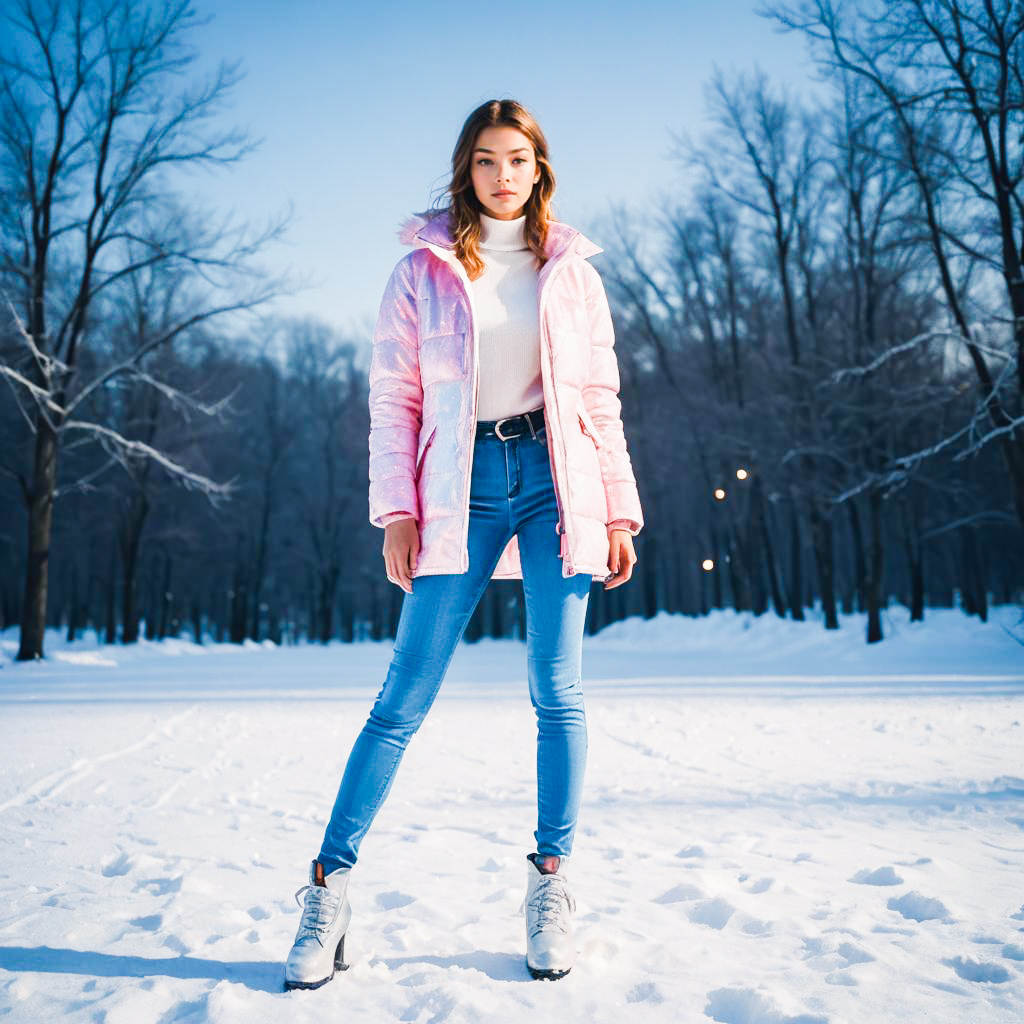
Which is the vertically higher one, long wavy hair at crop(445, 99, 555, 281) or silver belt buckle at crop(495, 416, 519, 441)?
long wavy hair at crop(445, 99, 555, 281)

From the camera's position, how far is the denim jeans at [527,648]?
2234mm

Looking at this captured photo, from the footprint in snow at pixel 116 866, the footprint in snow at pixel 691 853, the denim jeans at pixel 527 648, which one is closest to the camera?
the denim jeans at pixel 527 648

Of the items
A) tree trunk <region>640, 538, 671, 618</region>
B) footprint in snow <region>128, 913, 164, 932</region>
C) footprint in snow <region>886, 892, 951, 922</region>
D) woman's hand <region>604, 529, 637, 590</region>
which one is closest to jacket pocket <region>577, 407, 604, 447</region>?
woman's hand <region>604, 529, 637, 590</region>

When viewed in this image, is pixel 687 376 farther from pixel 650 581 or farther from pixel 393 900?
→ pixel 393 900

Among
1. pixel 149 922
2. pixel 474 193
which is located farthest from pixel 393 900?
pixel 474 193

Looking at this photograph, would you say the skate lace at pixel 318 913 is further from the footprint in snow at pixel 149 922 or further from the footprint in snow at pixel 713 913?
the footprint in snow at pixel 713 913

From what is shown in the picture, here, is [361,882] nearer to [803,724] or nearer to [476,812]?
[476,812]

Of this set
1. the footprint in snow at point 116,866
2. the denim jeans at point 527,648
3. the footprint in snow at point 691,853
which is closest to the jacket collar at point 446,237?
the denim jeans at point 527,648

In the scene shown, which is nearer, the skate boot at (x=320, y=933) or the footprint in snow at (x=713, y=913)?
the skate boot at (x=320, y=933)

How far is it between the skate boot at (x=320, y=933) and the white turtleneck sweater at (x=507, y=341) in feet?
4.55

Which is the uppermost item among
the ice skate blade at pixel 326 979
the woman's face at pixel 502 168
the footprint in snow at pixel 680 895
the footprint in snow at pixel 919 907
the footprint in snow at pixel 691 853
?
the woman's face at pixel 502 168

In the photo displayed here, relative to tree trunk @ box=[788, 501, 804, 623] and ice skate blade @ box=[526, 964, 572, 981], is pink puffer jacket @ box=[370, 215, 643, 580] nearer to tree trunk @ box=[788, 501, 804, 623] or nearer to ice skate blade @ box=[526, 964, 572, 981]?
ice skate blade @ box=[526, 964, 572, 981]

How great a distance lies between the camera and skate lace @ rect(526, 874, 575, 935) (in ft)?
7.05

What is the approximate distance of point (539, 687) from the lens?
2.31m
